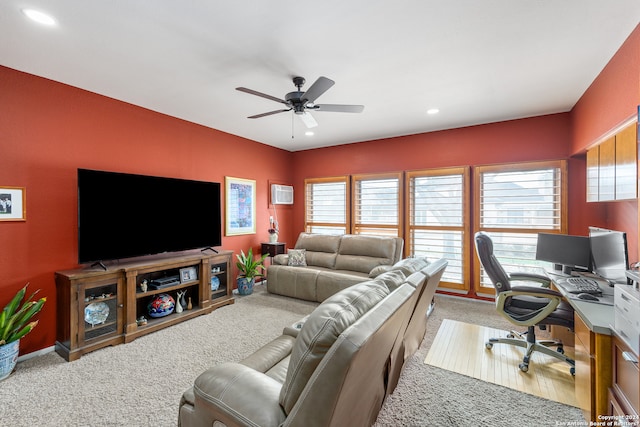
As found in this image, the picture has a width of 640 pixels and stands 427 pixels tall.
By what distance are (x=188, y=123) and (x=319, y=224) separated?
10.0ft

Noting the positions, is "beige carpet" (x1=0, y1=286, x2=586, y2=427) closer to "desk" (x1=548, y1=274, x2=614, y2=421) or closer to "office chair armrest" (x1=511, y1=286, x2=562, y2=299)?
"desk" (x1=548, y1=274, x2=614, y2=421)

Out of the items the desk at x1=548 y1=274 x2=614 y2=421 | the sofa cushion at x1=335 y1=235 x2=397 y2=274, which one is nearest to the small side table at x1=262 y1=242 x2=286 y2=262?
the sofa cushion at x1=335 y1=235 x2=397 y2=274

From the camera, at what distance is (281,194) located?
563 centimetres

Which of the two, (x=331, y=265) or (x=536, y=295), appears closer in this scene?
(x=536, y=295)

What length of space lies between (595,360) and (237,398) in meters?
1.96

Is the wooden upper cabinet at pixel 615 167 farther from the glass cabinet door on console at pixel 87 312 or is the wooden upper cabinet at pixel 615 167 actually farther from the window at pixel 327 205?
the glass cabinet door on console at pixel 87 312

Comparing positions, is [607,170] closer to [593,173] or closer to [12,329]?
[593,173]

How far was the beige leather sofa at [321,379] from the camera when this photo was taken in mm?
944

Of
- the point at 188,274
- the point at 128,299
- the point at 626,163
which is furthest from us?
the point at 188,274

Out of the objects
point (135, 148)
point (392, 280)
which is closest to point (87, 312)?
point (135, 148)

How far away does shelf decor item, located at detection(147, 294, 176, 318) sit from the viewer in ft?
10.9

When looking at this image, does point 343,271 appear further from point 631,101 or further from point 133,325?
point 631,101

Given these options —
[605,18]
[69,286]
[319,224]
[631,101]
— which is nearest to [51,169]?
[69,286]

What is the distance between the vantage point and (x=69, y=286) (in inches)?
101
